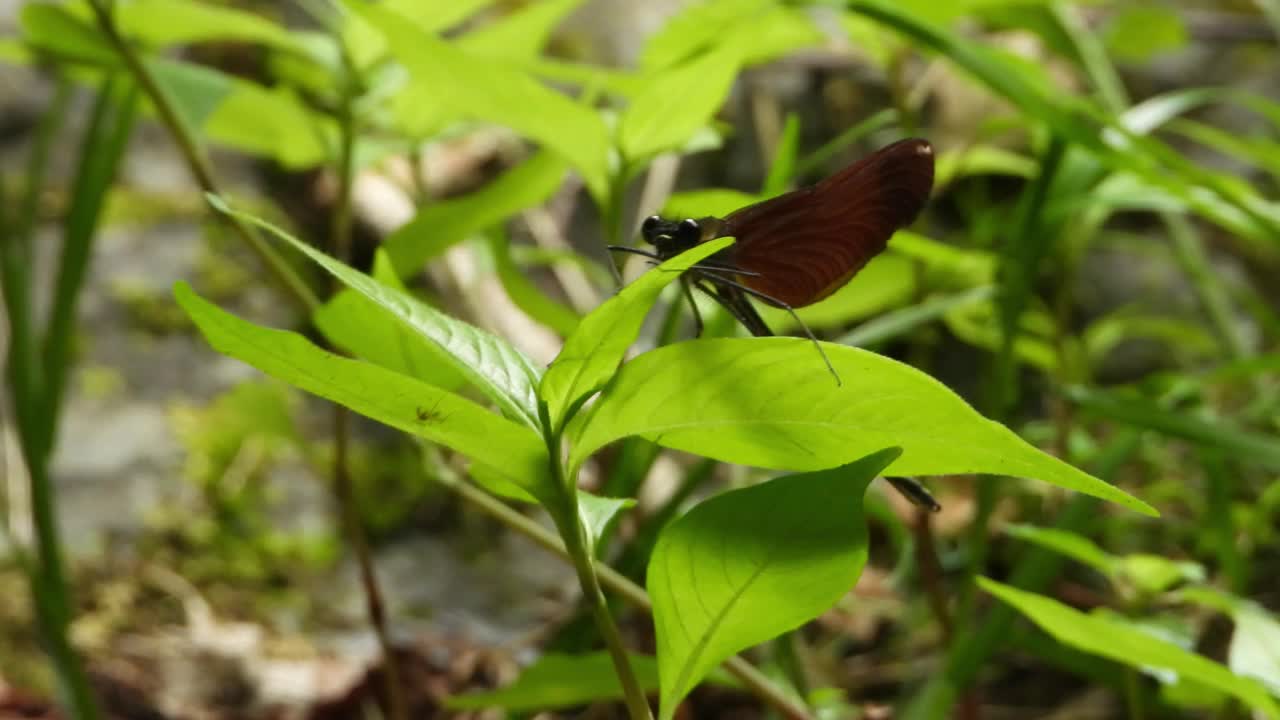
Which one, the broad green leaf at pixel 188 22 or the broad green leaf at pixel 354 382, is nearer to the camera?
the broad green leaf at pixel 354 382

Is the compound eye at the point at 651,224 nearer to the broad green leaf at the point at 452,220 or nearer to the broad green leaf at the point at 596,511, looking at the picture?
the broad green leaf at the point at 596,511

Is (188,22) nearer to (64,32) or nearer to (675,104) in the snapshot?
(64,32)

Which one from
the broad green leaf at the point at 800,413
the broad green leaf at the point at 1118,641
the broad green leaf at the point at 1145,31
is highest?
the broad green leaf at the point at 1145,31

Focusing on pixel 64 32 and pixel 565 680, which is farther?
pixel 64 32

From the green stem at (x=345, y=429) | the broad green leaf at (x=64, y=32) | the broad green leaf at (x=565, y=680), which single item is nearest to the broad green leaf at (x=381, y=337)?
the broad green leaf at (x=565, y=680)

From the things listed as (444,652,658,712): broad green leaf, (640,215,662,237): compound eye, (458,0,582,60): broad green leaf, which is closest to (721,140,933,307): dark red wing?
(640,215,662,237): compound eye

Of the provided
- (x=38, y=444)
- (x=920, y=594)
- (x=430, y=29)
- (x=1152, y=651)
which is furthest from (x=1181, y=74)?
(x=38, y=444)

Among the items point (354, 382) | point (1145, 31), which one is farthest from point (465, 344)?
point (1145, 31)

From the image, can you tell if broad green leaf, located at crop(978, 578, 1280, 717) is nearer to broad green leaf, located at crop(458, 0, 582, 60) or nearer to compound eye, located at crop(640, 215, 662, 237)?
compound eye, located at crop(640, 215, 662, 237)

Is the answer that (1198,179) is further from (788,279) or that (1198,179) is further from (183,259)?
(183,259)
